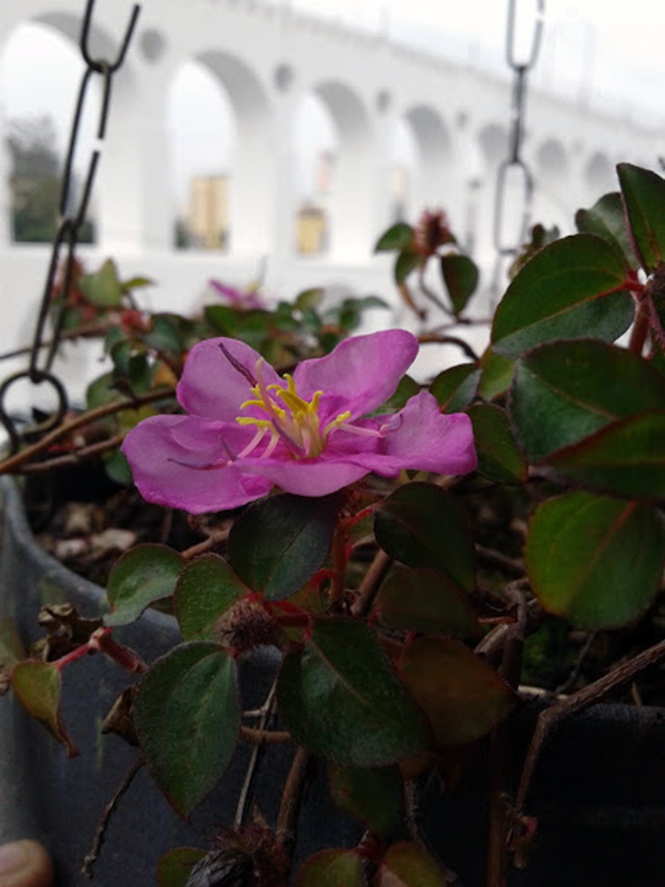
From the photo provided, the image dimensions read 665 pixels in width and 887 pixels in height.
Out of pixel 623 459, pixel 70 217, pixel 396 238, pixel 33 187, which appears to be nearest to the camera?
pixel 623 459

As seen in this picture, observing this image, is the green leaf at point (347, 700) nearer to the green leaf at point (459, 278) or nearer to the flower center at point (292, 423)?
the flower center at point (292, 423)

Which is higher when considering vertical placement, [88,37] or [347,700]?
[88,37]

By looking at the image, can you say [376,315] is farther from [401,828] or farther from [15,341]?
[401,828]

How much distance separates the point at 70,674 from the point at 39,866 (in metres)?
0.06

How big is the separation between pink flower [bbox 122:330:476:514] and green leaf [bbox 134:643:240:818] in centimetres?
3

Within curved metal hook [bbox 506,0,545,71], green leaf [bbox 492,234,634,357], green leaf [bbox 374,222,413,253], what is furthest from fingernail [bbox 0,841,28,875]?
curved metal hook [bbox 506,0,545,71]

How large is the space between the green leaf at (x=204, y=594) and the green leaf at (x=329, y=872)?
0.16 ft

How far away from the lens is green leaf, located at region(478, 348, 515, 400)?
238mm

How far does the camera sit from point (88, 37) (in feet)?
1.08

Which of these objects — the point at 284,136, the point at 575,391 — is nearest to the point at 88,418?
the point at 575,391

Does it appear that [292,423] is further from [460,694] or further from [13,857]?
[13,857]

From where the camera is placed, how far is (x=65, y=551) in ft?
1.27

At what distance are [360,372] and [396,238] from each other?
0.93 feet

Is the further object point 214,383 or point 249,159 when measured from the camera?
point 249,159
